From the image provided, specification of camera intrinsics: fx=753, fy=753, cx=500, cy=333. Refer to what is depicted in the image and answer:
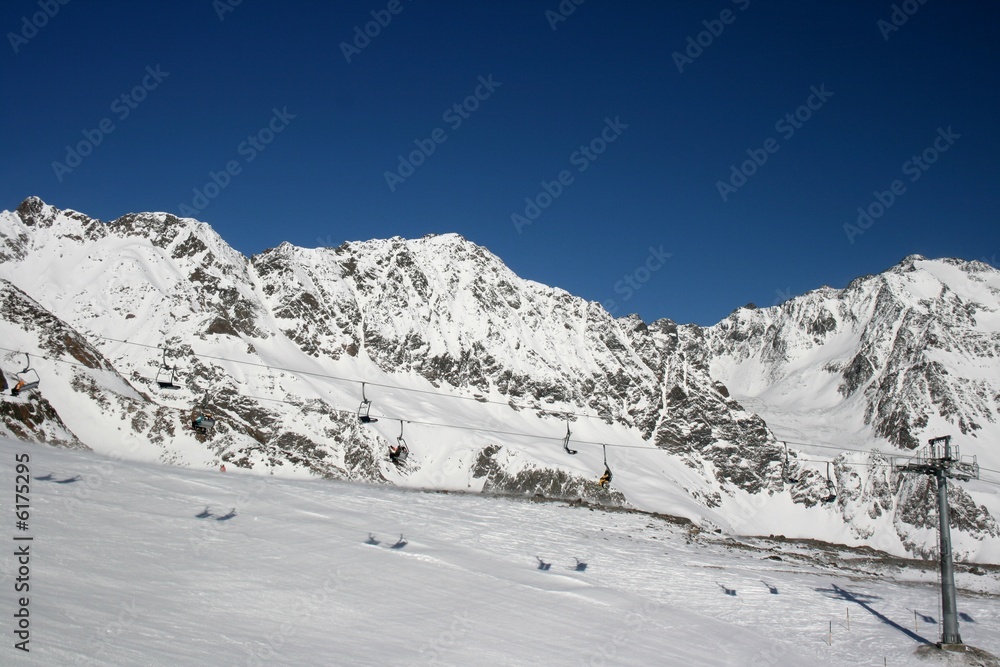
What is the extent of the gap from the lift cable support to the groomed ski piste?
43.1 inches

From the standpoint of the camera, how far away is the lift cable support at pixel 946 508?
27.1m

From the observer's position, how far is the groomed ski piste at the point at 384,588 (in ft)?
54.7

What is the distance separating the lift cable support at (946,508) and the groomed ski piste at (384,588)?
3.59 feet

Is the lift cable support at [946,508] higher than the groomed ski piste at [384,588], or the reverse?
the lift cable support at [946,508]

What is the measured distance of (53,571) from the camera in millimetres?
17859

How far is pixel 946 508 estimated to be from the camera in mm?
28891

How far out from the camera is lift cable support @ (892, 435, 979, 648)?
2711cm

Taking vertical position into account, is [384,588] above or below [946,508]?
below

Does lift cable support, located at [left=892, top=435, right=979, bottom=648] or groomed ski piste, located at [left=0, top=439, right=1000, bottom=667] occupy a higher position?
lift cable support, located at [left=892, top=435, right=979, bottom=648]

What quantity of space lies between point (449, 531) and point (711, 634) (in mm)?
11751

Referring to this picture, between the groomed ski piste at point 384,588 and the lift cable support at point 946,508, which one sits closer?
the groomed ski piste at point 384,588

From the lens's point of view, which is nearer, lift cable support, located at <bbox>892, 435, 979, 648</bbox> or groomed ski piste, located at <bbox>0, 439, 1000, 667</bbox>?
groomed ski piste, located at <bbox>0, 439, 1000, 667</bbox>

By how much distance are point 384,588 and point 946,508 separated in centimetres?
2151

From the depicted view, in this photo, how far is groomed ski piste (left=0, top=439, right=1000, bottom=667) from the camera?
16672 millimetres
